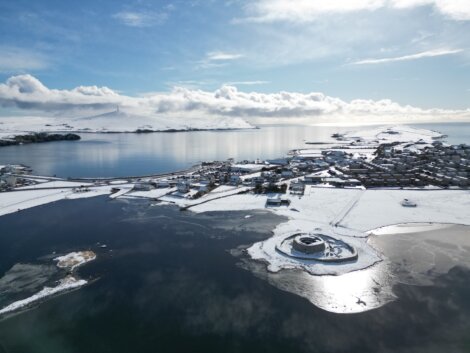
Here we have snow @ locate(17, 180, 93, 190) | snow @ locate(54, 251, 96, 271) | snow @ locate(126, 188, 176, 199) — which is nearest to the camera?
snow @ locate(54, 251, 96, 271)

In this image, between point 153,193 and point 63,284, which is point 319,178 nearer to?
point 153,193

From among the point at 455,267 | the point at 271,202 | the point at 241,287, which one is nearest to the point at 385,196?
the point at 271,202

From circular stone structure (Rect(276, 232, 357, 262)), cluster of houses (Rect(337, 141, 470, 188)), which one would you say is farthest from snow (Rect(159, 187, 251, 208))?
cluster of houses (Rect(337, 141, 470, 188))

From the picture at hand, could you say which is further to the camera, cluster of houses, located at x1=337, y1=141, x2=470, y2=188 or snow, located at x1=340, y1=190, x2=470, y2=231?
cluster of houses, located at x1=337, y1=141, x2=470, y2=188

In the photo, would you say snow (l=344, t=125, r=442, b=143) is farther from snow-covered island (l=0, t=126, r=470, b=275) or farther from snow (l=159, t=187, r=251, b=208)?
snow (l=159, t=187, r=251, b=208)

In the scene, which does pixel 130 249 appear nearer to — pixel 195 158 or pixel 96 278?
pixel 96 278

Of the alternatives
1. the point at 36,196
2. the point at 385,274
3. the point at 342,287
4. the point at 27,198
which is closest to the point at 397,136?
the point at 385,274

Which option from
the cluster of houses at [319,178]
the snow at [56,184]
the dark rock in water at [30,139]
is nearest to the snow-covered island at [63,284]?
the cluster of houses at [319,178]

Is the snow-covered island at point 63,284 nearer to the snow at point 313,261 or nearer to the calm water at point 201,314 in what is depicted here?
the calm water at point 201,314
